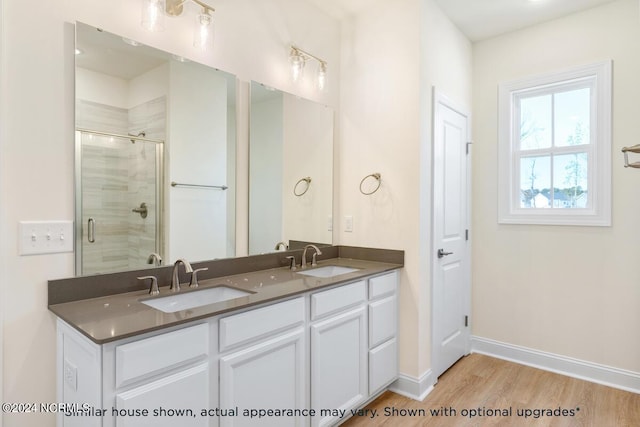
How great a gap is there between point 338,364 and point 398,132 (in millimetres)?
1584

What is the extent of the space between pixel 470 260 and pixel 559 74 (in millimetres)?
1655

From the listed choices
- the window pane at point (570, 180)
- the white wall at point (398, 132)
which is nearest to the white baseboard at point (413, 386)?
the white wall at point (398, 132)

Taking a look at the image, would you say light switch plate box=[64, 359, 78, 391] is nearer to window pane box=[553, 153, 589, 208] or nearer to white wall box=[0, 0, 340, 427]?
white wall box=[0, 0, 340, 427]

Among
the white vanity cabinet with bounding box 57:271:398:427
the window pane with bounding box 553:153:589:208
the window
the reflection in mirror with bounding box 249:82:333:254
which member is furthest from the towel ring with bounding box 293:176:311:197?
the window pane with bounding box 553:153:589:208

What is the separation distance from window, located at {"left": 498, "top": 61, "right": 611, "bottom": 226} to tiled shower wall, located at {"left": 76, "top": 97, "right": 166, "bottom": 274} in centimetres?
276

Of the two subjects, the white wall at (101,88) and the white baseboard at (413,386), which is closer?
the white wall at (101,88)

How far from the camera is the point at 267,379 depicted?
1.61m

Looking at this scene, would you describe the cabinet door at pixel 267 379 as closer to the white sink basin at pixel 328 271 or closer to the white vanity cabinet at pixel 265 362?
the white vanity cabinet at pixel 265 362

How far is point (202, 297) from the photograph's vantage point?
1.81 meters

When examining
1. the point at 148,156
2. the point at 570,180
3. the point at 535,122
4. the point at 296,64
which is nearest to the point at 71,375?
the point at 148,156

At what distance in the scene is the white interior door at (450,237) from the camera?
2.66m

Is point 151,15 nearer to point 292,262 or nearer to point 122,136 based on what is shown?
point 122,136

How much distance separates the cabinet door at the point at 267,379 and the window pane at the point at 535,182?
2351mm

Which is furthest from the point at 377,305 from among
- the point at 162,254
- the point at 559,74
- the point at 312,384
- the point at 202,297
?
the point at 559,74
